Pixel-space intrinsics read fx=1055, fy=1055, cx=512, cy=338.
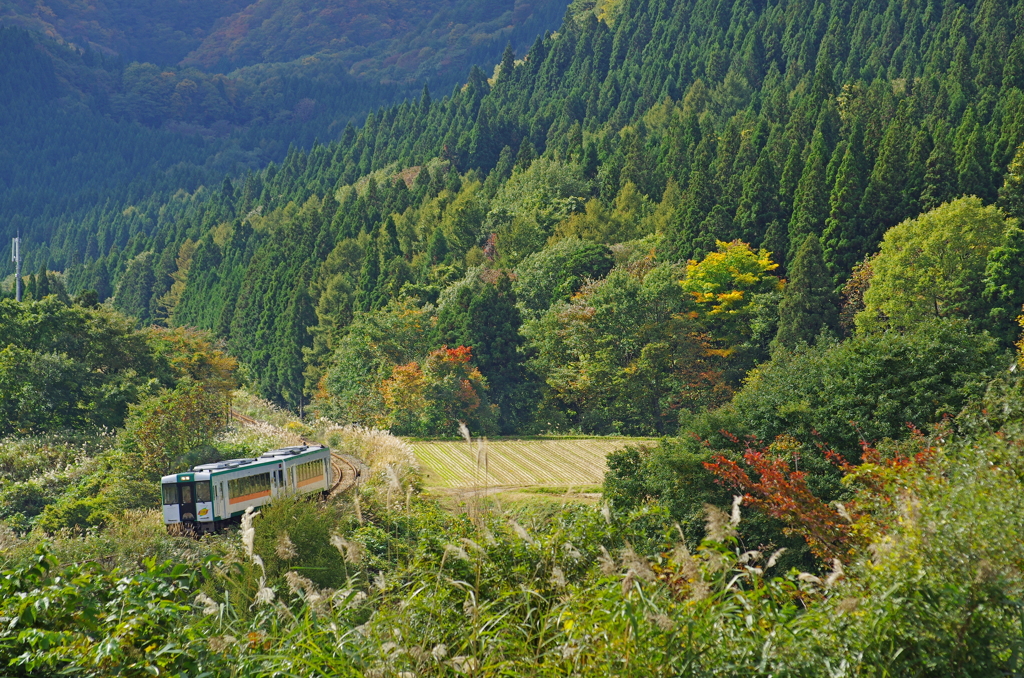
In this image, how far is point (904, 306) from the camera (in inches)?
1927

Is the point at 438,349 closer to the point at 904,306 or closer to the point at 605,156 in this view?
the point at 904,306

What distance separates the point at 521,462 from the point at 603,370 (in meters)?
15.9

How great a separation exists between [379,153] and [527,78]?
22.8 meters

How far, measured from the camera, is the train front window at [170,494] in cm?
2720

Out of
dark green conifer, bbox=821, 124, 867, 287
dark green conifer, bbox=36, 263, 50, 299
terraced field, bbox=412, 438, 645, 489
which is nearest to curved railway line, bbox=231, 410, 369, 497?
terraced field, bbox=412, 438, 645, 489

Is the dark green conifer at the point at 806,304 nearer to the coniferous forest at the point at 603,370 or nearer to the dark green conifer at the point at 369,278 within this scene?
the coniferous forest at the point at 603,370

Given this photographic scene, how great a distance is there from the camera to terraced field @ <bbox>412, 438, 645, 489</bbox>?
36812 mm

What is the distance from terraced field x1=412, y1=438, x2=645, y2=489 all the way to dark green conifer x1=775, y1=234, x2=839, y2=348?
1107cm

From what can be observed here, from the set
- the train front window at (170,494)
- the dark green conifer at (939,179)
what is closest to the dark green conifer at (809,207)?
the dark green conifer at (939,179)

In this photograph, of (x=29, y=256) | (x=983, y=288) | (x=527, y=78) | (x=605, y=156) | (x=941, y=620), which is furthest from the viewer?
(x=29, y=256)

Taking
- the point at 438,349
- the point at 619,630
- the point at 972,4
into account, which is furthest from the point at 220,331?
the point at 619,630

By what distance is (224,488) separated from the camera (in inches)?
1068

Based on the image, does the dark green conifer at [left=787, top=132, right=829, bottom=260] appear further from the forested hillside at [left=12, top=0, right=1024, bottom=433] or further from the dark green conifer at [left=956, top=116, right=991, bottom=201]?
the dark green conifer at [left=956, top=116, right=991, bottom=201]

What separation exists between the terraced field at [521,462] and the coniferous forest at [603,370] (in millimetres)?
2908
